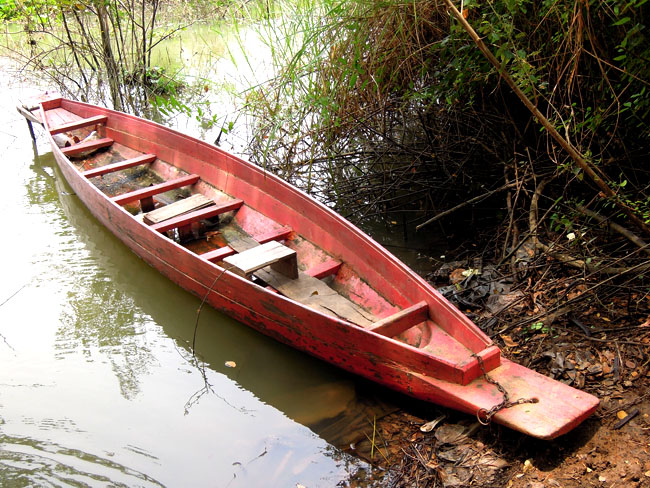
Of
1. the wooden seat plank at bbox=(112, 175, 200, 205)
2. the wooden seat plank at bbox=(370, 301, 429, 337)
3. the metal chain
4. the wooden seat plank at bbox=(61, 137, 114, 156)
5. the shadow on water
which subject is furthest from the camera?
the wooden seat plank at bbox=(61, 137, 114, 156)

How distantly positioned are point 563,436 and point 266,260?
7.24ft

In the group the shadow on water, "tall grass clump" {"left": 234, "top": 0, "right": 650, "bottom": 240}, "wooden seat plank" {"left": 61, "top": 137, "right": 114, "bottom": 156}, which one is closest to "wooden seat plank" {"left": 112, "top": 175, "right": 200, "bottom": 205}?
the shadow on water

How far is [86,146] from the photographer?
6.78 m

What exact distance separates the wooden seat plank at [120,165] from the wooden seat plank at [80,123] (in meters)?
1.03

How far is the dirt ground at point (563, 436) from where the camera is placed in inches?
112

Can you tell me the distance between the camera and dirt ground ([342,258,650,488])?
2.84m

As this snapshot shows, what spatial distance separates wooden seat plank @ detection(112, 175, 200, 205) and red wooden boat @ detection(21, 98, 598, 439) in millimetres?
13

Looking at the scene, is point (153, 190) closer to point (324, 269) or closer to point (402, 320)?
point (324, 269)

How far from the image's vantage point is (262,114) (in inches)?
275

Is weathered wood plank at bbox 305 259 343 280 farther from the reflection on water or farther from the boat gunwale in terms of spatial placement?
the reflection on water

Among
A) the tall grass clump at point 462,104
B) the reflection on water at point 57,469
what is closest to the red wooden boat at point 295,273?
the tall grass clump at point 462,104

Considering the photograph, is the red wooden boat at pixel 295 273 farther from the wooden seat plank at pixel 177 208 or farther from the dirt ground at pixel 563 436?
the dirt ground at pixel 563 436

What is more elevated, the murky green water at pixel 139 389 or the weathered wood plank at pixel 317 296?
the weathered wood plank at pixel 317 296

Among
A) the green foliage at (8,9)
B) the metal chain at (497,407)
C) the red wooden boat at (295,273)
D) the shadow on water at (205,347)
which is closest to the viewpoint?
the metal chain at (497,407)
